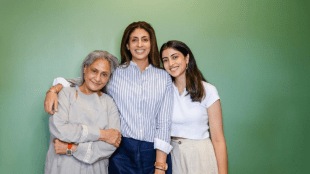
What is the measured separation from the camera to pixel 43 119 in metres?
2.32

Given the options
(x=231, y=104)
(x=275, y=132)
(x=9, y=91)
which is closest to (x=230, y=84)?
(x=231, y=104)

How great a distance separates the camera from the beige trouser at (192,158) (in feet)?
6.85

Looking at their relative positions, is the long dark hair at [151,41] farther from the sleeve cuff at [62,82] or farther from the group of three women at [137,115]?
the sleeve cuff at [62,82]

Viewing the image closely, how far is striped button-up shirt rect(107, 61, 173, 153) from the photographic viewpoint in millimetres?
2043

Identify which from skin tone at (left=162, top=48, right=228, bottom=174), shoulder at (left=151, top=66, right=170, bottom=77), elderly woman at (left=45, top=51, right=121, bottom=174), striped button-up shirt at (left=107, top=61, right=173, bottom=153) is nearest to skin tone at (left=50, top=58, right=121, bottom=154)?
elderly woman at (left=45, top=51, right=121, bottom=174)

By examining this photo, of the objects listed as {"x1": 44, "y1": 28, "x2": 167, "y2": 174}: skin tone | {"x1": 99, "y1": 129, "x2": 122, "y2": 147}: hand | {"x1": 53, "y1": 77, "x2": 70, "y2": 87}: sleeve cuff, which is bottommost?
{"x1": 99, "y1": 129, "x2": 122, "y2": 147}: hand

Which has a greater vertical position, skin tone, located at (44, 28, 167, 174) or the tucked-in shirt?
skin tone, located at (44, 28, 167, 174)

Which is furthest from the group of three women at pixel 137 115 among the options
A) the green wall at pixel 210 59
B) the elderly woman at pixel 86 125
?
the green wall at pixel 210 59

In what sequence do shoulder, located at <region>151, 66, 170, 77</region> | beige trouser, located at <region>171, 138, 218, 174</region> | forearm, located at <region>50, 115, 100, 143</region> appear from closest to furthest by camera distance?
forearm, located at <region>50, 115, 100, 143</region> < beige trouser, located at <region>171, 138, 218, 174</region> < shoulder, located at <region>151, 66, 170, 77</region>

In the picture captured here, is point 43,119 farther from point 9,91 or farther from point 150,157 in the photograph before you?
point 150,157

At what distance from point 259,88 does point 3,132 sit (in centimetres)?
209

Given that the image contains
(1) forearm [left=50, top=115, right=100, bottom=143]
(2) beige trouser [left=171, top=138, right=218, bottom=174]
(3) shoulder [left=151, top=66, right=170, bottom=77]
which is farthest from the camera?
(3) shoulder [left=151, top=66, right=170, bottom=77]

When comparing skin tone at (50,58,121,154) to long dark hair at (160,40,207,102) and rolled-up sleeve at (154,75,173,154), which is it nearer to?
rolled-up sleeve at (154,75,173,154)

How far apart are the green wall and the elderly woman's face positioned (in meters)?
0.40
